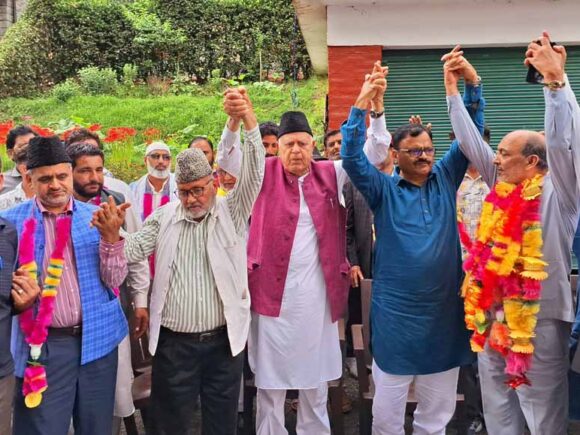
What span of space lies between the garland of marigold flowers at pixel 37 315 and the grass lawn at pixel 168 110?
8.02 metres

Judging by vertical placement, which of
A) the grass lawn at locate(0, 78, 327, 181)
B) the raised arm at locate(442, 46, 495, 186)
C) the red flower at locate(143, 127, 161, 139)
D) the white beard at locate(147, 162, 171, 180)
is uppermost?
the grass lawn at locate(0, 78, 327, 181)

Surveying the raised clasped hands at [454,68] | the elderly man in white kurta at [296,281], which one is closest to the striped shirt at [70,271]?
the elderly man in white kurta at [296,281]

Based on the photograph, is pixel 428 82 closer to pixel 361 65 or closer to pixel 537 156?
pixel 361 65

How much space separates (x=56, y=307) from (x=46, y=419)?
1.88 ft

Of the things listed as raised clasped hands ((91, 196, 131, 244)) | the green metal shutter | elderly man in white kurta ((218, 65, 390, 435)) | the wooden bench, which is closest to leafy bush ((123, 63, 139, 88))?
the green metal shutter

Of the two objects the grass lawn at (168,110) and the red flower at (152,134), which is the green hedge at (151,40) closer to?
the grass lawn at (168,110)

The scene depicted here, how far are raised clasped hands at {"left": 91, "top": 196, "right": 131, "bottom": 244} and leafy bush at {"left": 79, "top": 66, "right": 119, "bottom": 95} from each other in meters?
13.6

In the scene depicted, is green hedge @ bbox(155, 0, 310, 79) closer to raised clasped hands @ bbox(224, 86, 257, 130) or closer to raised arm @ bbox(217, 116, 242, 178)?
raised arm @ bbox(217, 116, 242, 178)

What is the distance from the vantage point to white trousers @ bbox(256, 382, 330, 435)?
3736 millimetres

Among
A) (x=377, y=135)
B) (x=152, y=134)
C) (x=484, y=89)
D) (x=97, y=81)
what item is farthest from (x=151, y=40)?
(x=377, y=135)

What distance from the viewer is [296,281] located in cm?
368

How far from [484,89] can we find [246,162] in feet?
15.5

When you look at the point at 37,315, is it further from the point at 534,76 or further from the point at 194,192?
the point at 534,76

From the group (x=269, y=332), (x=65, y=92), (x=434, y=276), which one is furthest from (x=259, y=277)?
(x=65, y=92)
